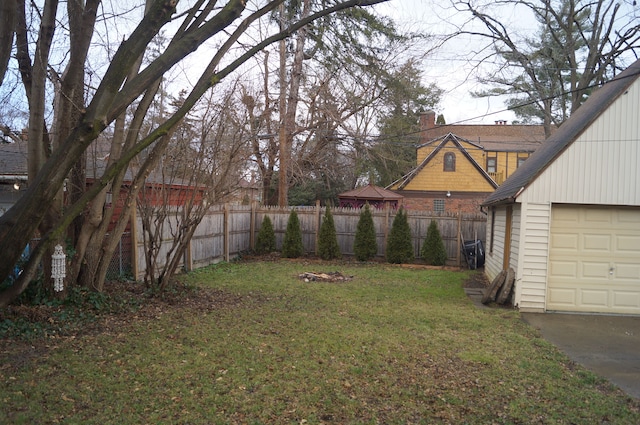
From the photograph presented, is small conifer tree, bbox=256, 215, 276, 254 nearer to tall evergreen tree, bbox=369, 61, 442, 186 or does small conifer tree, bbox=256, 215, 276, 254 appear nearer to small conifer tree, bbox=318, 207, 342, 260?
small conifer tree, bbox=318, 207, 342, 260

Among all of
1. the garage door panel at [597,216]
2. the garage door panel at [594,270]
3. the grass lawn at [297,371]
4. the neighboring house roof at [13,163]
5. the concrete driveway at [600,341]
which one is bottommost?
the concrete driveway at [600,341]

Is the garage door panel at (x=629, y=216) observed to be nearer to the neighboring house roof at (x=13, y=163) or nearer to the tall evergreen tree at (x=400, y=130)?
the tall evergreen tree at (x=400, y=130)

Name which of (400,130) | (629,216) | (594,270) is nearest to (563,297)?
(594,270)

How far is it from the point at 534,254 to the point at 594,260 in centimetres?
107

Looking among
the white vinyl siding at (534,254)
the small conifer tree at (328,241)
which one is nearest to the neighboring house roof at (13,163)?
the small conifer tree at (328,241)

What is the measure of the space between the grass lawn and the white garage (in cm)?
128

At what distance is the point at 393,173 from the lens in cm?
3181

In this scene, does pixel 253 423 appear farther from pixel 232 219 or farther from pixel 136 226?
pixel 232 219

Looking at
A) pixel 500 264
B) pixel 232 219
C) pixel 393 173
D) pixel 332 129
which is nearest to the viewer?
pixel 500 264

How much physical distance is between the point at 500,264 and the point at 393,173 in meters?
20.9

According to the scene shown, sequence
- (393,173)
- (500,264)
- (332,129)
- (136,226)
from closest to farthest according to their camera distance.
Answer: (136,226)
(500,264)
(332,129)
(393,173)

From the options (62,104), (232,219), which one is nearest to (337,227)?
(232,219)

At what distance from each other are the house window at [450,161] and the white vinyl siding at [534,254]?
20431 millimetres

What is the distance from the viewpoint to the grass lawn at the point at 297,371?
13.7 feet
